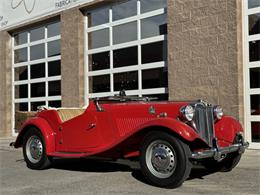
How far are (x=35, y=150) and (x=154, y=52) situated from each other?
4.54 m

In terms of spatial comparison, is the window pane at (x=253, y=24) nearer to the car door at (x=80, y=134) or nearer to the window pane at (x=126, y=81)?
the window pane at (x=126, y=81)

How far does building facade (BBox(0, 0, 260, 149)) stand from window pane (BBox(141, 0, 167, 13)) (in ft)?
0.09

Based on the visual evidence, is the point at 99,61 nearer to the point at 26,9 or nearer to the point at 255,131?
the point at 26,9

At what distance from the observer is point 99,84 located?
12422mm

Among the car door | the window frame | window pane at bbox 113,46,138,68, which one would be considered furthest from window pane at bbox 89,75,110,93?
the car door

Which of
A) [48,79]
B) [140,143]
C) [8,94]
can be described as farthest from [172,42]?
[8,94]

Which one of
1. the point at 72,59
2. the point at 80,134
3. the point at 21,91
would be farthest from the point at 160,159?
the point at 21,91

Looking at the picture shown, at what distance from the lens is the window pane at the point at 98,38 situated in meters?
12.3

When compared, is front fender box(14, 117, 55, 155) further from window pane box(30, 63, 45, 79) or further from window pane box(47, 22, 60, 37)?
window pane box(30, 63, 45, 79)

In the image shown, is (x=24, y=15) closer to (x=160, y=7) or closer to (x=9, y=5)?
(x=9, y=5)

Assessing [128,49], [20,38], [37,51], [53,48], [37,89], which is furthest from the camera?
[20,38]

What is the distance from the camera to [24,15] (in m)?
14.9

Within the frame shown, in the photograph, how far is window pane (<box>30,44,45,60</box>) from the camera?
1450 centimetres

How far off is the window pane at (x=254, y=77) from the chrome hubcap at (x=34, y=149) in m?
4.66
